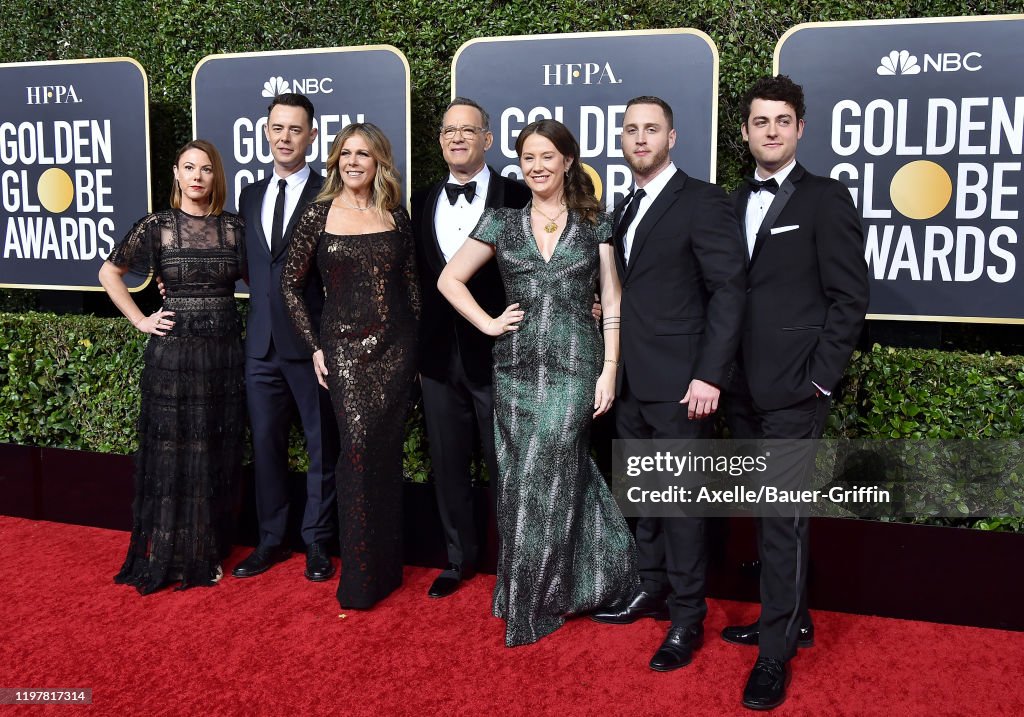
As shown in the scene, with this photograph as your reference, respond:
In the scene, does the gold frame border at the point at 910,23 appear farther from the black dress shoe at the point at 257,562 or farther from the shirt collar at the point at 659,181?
the black dress shoe at the point at 257,562

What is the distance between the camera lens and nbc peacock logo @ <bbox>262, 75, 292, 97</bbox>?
5.06 metres

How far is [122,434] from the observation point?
16.2ft

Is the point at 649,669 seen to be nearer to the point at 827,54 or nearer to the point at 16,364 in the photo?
the point at 827,54

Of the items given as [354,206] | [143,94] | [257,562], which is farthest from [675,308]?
[143,94]

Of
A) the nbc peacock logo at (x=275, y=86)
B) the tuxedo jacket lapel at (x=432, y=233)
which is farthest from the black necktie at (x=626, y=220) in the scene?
the nbc peacock logo at (x=275, y=86)

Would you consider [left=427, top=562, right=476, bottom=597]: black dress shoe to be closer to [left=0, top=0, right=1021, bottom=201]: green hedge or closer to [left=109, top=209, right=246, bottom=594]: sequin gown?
[left=109, top=209, right=246, bottom=594]: sequin gown

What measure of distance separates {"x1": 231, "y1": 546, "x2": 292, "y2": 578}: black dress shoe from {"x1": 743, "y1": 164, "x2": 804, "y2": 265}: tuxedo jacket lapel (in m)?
2.71

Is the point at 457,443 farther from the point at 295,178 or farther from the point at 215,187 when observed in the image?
the point at 215,187

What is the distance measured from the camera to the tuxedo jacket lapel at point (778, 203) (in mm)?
3152

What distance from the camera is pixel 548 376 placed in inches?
141

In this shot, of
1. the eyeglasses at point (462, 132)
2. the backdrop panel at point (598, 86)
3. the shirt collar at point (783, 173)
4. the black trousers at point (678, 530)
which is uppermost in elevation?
the backdrop panel at point (598, 86)

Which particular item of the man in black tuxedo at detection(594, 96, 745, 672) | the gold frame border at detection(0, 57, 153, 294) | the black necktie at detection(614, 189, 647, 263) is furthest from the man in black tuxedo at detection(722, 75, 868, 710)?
the gold frame border at detection(0, 57, 153, 294)

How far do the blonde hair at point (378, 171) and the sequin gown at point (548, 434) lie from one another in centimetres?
46

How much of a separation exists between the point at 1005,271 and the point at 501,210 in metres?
2.33
